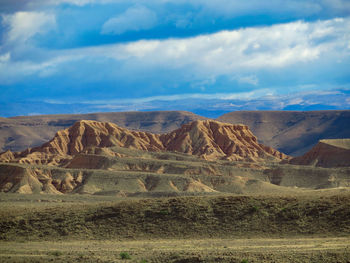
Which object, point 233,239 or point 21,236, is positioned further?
point 21,236

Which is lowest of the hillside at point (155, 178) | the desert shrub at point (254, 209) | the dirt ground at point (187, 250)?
the hillside at point (155, 178)

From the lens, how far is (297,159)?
194 m


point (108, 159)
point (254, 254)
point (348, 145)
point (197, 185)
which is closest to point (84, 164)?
point (108, 159)

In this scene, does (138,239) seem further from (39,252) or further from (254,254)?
(254,254)

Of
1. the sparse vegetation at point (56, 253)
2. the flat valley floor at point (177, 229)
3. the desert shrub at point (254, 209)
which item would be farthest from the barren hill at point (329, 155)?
the sparse vegetation at point (56, 253)

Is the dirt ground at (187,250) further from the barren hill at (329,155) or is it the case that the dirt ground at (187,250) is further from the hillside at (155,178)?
the barren hill at (329,155)

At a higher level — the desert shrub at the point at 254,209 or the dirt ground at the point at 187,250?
the desert shrub at the point at 254,209

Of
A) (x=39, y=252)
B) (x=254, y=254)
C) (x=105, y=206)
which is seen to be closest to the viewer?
(x=254, y=254)

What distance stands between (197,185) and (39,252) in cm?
8929

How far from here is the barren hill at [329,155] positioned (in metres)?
180

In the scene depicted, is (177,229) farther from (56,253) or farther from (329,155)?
(329,155)

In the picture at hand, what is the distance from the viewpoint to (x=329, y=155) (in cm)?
18475

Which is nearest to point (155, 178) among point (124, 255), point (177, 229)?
point (177, 229)

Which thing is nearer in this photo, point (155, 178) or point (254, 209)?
point (254, 209)
